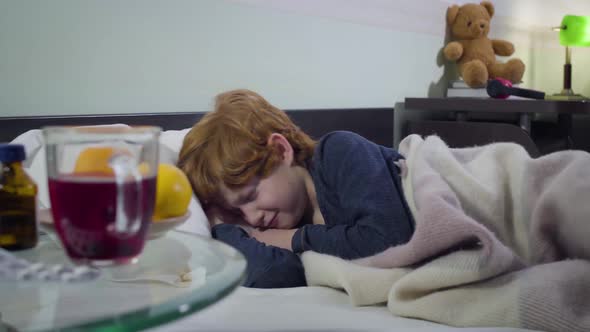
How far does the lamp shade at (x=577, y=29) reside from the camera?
9.30 ft

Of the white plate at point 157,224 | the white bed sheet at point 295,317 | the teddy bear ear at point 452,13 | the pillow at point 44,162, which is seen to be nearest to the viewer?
the white plate at point 157,224

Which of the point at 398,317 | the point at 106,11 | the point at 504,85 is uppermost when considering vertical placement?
the point at 106,11

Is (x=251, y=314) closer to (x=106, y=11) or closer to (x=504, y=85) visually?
(x=106, y=11)

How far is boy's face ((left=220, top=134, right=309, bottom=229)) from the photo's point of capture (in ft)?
3.80

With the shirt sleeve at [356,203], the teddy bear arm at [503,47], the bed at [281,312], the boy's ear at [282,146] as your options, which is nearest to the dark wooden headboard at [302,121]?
the bed at [281,312]

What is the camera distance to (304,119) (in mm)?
1764

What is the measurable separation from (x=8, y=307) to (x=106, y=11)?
0.94m

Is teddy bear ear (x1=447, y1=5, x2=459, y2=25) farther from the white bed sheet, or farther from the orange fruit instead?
the orange fruit

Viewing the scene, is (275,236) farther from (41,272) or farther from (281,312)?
(41,272)

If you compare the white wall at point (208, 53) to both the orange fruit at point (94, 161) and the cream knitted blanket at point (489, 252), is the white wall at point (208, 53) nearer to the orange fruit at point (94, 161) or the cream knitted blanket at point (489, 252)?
the cream knitted blanket at point (489, 252)

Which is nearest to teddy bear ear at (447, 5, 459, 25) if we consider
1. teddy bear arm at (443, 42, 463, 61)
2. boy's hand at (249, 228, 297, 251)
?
teddy bear arm at (443, 42, 463, 61)

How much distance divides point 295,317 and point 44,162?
470 millimetres

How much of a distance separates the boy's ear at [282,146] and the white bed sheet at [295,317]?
389mm

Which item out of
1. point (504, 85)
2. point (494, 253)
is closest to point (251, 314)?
point (494, 253)
